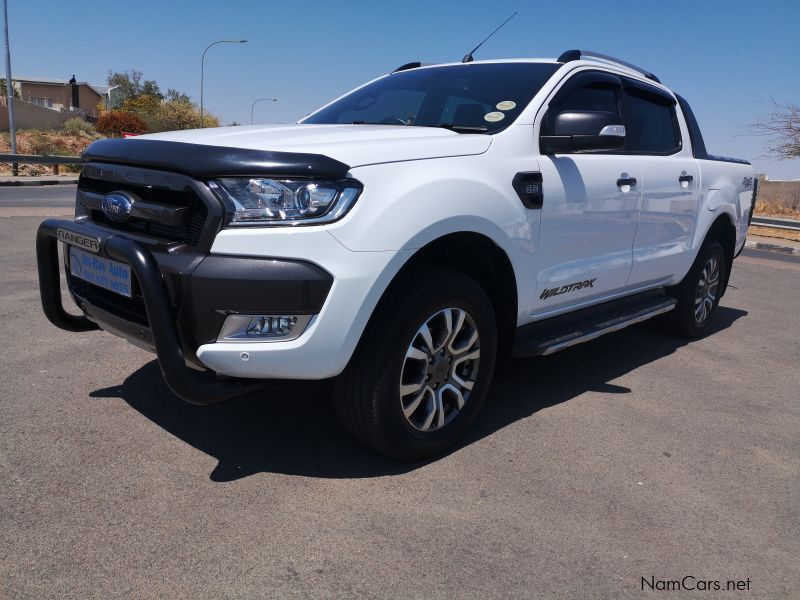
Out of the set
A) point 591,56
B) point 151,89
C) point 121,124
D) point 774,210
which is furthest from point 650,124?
point 151,89

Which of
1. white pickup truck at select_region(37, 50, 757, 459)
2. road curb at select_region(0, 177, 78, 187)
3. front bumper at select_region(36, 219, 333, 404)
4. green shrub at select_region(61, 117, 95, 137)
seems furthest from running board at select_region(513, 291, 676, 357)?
green shrub at select_region(61, 117, 95, 137)

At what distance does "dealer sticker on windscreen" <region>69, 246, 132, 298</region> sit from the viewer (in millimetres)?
2840

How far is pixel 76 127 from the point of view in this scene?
1828 inches

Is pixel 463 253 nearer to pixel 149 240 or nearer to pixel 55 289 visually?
pixel 149 240

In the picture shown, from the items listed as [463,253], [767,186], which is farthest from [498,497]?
[767,186]

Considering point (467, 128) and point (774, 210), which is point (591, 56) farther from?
point (774, 210)

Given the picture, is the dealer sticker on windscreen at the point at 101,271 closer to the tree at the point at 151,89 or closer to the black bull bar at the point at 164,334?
the black bull bar at the point at 164,334

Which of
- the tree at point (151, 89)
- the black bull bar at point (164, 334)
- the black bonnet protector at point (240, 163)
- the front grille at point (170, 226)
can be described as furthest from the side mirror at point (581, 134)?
the tree at point (151, 89)

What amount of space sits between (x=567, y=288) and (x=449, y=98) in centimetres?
127

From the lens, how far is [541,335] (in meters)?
3.76

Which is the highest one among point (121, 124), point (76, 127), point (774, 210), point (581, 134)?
point (121, 124)

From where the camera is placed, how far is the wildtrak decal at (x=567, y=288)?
3702mm

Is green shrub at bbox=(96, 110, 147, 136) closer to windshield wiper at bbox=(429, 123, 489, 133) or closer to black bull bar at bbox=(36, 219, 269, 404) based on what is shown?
windshield wiper at bbox=(429, 123, 489, 133)

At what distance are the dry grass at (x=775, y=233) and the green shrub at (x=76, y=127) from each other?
4084 cm
